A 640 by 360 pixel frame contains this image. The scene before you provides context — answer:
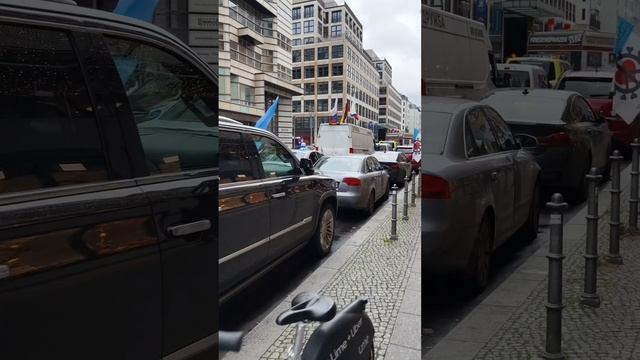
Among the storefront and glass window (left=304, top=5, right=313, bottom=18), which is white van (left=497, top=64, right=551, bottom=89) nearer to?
the storefront

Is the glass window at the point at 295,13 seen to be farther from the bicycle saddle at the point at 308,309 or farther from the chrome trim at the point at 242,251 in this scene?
the bicycle saddle at the point at 308,309

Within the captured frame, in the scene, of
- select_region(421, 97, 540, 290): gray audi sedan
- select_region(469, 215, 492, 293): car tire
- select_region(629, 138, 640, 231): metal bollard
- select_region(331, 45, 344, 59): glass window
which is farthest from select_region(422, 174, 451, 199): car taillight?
select_region(629, 138, 640, 231): metal bollard

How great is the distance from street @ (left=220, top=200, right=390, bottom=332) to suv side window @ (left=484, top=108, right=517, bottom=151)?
1.01ft

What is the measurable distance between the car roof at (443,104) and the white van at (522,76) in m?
0.14

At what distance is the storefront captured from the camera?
1270 millimetres

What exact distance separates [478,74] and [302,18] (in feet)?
1.35

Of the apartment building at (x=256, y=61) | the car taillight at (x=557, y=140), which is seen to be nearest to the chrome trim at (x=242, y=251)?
the apartment building at (x=256, y=61)

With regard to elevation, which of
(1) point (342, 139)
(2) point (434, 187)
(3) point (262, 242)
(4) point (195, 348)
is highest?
(1) point (342, 139)

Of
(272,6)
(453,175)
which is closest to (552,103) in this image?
(453,175)

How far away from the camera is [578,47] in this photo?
1.30 meters

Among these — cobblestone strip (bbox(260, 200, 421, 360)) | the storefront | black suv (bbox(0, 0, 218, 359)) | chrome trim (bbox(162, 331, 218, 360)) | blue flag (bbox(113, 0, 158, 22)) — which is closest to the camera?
black suv (bbox(0, 0, 218, 359))

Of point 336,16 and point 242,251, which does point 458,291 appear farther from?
point 336,16

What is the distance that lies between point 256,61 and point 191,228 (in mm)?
367

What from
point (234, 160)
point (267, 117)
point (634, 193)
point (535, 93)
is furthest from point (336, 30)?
point (634, 193)
